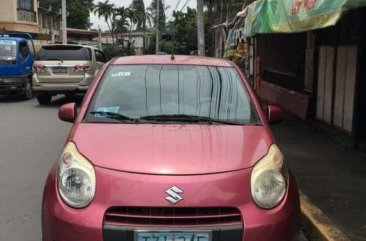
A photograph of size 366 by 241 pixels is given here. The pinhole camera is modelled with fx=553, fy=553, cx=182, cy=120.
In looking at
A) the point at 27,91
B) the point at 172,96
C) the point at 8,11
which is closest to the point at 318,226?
the point at 172,96

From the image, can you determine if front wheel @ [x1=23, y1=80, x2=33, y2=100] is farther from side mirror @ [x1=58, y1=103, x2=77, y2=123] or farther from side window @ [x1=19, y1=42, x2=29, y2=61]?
side mirror @ [x1=58, y1=103, x2=77, y2=123]

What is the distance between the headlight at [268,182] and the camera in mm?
3555

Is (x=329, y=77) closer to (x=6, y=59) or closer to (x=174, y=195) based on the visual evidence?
(x=174, y=195)

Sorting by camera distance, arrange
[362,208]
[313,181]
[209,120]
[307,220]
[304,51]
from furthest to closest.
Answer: [304,51]
[313,181]
[362,208]
[307,220]
[209,120]

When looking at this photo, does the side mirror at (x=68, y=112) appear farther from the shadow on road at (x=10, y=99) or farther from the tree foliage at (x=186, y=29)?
the tree foliage at (x=186, y=29)

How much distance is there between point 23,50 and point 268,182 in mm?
16120

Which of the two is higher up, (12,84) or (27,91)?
(12,84)

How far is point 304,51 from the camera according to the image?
12375 mm

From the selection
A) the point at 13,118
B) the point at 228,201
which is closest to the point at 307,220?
the point at 228,201

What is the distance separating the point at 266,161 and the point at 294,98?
906 cm

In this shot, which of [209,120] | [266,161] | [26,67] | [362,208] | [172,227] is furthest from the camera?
[26,67]

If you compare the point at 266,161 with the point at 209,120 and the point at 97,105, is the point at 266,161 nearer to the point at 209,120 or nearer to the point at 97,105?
the point at 209,120

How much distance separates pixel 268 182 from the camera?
3.63m

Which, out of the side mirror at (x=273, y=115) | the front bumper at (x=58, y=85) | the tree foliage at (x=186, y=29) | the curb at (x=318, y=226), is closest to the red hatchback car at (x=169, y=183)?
the side mirror at (x=273, y=115)
